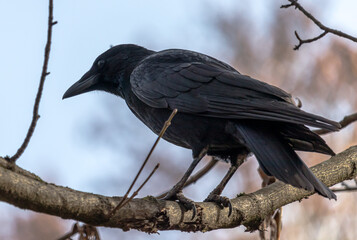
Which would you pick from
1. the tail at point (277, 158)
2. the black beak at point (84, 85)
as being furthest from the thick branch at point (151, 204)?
the black beak at point (84, 85)

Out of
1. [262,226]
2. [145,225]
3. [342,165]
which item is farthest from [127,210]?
[342,165]

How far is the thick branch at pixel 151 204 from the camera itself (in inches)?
95.2

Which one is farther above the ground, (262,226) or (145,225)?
(262,226)

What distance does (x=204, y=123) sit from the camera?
3918 millimetres

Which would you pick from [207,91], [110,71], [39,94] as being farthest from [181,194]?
[110,71]

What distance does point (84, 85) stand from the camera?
16.2 feet

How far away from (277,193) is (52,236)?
570cm

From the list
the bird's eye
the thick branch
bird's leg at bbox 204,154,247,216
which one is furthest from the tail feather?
the bird's eye

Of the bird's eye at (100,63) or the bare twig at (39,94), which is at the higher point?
the bird's eye at (100,63)

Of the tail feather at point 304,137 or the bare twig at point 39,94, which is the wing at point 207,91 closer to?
the tail feather at point 304,137

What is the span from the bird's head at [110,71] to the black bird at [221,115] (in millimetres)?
104

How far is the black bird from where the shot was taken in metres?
3.44

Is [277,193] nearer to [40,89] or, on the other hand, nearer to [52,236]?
[40,89]

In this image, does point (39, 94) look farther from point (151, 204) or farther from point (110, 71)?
point (110, 71)
